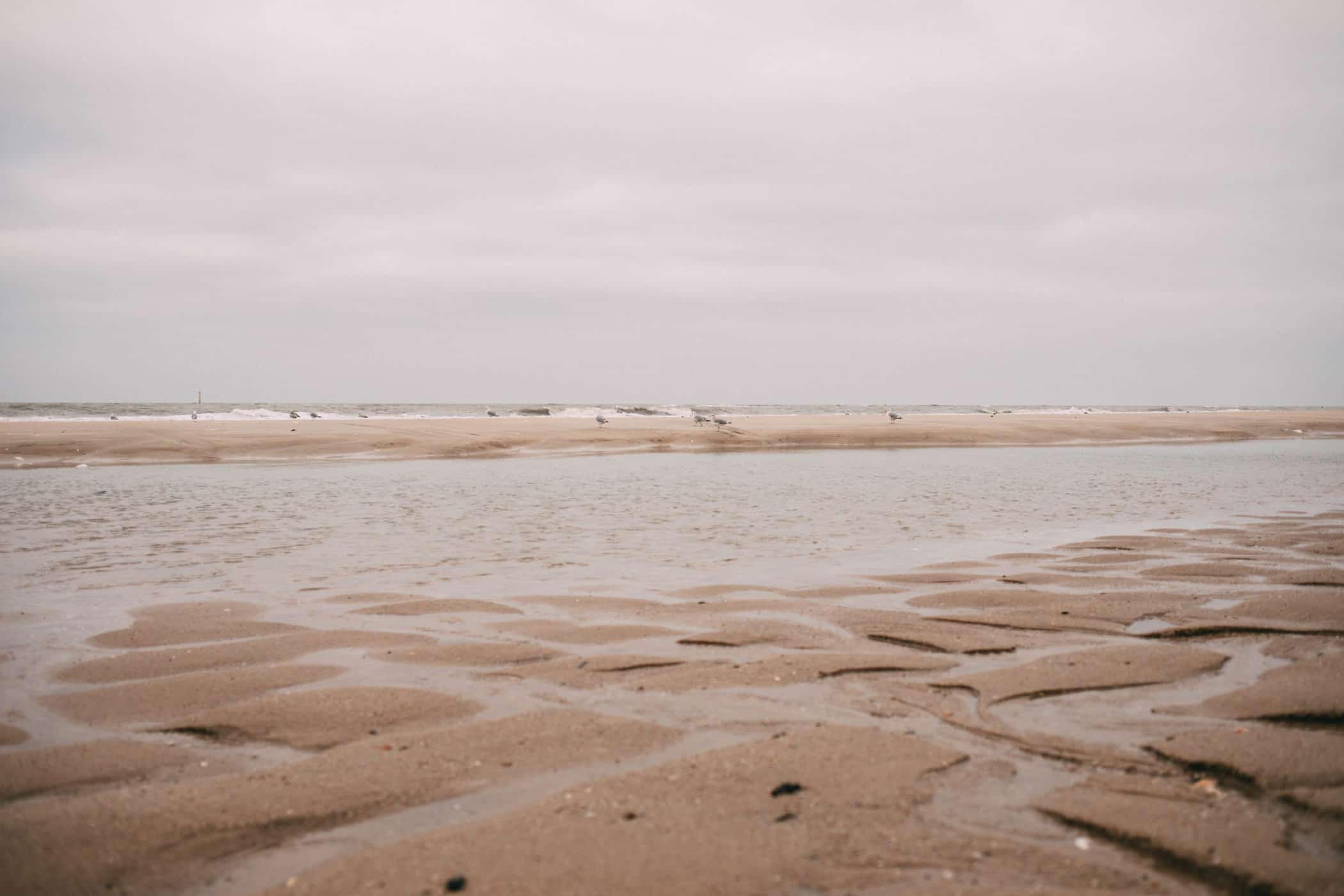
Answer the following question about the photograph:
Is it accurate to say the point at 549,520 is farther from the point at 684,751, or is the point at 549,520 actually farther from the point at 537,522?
the point at 684,751

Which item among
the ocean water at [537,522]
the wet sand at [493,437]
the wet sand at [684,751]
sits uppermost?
the wet sand at [493,437]

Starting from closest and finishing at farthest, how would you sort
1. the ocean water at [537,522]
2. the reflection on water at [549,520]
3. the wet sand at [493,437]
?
the ocean water at [537,522]
the reflection on water at [549,520]
the wet sand at [493,437]

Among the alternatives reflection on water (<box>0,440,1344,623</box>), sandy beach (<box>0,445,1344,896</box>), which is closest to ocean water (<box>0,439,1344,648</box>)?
reflection on water (<box>0,440,1344,623</box>)

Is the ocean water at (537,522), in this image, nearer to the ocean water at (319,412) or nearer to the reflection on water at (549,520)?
the reflection on water at (549,520)

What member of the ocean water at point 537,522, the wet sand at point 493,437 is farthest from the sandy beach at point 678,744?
the wet sand at point 493,437

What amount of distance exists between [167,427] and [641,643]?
3101cm

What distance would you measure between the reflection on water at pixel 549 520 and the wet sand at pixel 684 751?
1.53 metres

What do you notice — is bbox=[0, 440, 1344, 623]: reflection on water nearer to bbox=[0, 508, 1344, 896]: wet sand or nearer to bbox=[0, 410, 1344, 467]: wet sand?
bbox=[0, 508, 1344, 896]: wet sand

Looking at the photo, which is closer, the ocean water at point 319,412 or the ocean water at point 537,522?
the ocean water at point 537,522

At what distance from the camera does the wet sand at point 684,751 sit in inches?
118

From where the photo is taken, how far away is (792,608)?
7.02m

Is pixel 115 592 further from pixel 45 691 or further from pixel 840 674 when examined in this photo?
pixel 840 674

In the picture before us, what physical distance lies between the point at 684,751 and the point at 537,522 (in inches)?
325

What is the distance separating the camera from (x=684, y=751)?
4.02 metres
